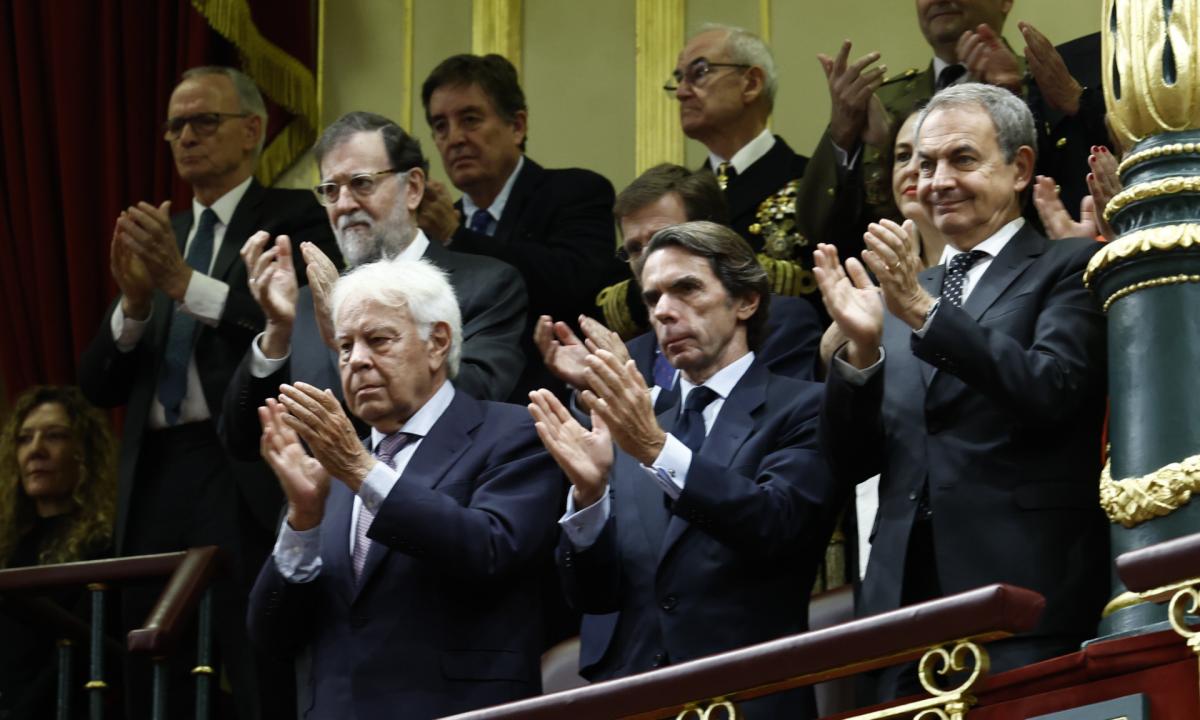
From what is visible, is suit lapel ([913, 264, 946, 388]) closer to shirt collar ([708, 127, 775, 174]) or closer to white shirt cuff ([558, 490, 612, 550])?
white shirt cuff ([558, 490, 612, 550])

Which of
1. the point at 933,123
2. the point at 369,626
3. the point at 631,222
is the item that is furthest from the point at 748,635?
the point at 631,222

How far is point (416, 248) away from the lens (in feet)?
18.5

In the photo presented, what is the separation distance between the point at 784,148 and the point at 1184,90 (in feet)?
6.91

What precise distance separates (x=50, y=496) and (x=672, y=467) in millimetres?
2600

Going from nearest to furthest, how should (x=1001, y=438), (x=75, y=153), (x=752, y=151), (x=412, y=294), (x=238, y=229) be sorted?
(x=1001, y=438) < (x=412, y=294) < (x=752, y=151) < (x=238, y=229) < (x=75, y=153)

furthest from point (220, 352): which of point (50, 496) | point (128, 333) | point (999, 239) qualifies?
point (999, 239)

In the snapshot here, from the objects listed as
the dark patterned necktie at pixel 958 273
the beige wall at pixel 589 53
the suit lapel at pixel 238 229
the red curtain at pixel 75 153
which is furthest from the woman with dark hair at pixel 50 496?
the dark patterned necktie at pixel 958 273

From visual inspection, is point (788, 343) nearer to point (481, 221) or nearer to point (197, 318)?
point (481, 221)

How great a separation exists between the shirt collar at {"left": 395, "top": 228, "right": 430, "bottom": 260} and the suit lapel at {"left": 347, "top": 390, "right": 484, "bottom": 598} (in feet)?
2.81

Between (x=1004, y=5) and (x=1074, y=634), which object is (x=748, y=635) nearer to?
(x=1074, y=634)

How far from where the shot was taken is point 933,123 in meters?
4.64

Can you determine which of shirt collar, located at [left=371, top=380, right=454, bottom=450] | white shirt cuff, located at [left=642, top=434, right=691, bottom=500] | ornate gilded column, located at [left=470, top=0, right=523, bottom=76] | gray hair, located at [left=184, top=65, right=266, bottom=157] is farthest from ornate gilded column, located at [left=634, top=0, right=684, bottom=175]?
white shirt cuff, located at [left=642, top=434, right=691, bottom=500]

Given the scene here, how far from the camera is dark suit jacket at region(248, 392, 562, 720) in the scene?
442cm

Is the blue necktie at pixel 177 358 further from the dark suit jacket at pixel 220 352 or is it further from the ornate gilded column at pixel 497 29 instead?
the ornate gilded column at pixel 497 29
